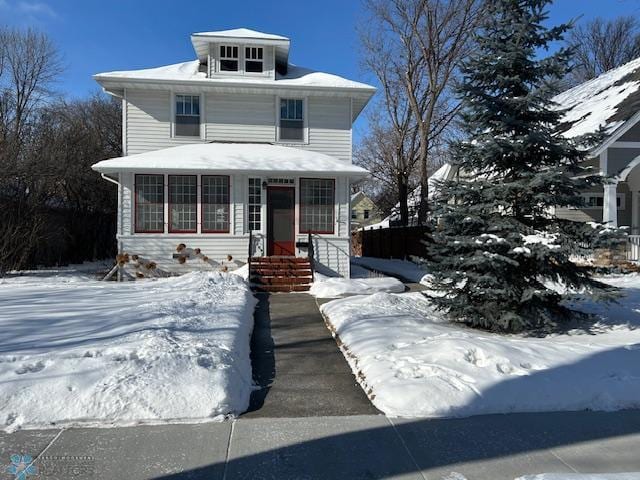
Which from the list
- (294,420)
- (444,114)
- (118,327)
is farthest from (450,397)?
(444,114)

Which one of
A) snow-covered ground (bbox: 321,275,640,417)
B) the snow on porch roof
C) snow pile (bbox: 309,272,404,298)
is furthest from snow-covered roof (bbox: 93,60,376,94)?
snow-covered ground (bbox: 321,275,640,417)

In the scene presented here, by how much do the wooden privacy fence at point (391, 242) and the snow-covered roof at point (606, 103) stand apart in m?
6.38

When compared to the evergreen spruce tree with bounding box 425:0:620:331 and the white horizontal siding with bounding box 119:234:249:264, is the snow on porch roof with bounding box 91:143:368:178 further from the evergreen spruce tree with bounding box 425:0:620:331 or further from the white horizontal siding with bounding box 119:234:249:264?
the evergreen spruce tree with bounding box 425:0:620:331

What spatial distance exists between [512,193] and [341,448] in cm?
570

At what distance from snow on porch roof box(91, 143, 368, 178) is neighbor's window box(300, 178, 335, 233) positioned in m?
0.69

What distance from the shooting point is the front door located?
49.1 feet

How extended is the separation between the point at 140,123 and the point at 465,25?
16.8 m

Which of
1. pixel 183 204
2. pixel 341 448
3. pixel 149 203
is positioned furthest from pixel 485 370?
pixel 149 203

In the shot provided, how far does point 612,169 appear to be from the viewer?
14.3m

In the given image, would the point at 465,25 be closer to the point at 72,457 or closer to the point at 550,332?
the point at 550,332

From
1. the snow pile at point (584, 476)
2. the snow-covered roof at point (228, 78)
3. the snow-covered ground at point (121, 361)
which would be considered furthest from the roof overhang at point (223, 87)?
the snow pile at point (584, 476)

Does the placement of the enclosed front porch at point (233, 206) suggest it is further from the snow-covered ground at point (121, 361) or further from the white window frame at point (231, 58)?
the snow-covered ground at point (121, 361)

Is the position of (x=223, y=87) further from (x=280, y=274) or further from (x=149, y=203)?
(x=280, y=274)

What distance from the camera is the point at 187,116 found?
51.4 ft
